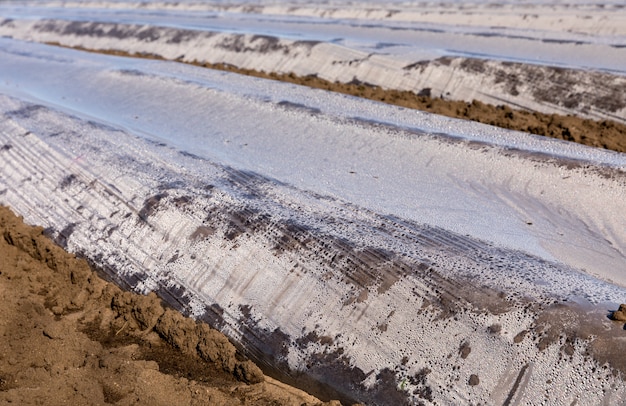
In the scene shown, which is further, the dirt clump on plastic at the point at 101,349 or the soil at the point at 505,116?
the soil at the point at 505,116

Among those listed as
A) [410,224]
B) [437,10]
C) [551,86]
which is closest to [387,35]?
[437,10]

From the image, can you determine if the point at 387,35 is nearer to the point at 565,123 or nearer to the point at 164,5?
the point at 565,123

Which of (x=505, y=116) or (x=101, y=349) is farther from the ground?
(x=505, y=116)

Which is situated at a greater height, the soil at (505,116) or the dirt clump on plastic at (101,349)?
the soil at (505,116)

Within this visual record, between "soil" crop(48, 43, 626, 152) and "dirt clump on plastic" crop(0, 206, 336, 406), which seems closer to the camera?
"dirt clump on plastic" crop(0, 206, 336, 406)

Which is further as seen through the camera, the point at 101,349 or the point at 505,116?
the point at 505,116

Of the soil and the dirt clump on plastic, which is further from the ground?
the soil
